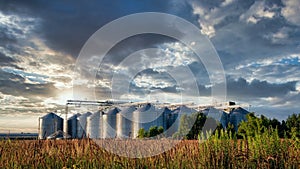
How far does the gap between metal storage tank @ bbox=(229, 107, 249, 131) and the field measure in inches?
1951

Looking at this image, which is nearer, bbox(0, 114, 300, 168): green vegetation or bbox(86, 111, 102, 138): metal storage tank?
bbox(0, 114, 300, 168): green vegetation

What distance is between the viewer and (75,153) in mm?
9539

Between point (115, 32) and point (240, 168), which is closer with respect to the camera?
point (240, 168)

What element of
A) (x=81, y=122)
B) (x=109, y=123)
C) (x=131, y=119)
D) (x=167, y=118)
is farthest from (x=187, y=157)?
(x=81, y=122)

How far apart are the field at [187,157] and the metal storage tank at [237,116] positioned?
49.6 m

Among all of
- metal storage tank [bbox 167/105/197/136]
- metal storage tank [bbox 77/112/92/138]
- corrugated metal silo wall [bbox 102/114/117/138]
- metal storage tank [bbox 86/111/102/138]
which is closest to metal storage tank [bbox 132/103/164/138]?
metal storage tank [bbox 167/105/197/136]

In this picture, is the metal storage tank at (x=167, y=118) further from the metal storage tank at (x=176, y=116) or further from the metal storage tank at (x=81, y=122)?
the metal storage tank at (x=81, y=122)

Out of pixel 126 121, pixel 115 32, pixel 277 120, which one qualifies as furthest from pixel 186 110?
pixel 115 32

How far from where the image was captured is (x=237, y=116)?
58594mm

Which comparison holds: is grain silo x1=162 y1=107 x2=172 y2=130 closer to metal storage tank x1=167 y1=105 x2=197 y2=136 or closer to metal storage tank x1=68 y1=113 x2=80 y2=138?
metal storage tank x1=167 y1=105 x2=197 y2=136

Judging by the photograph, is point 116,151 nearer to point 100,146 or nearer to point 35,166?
point 100,146

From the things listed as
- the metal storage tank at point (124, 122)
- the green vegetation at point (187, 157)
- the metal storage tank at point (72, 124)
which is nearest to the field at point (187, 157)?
the green vegetation at point (187, 157)

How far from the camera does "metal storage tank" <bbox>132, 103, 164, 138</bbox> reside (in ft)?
171

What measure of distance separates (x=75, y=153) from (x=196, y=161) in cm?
369
